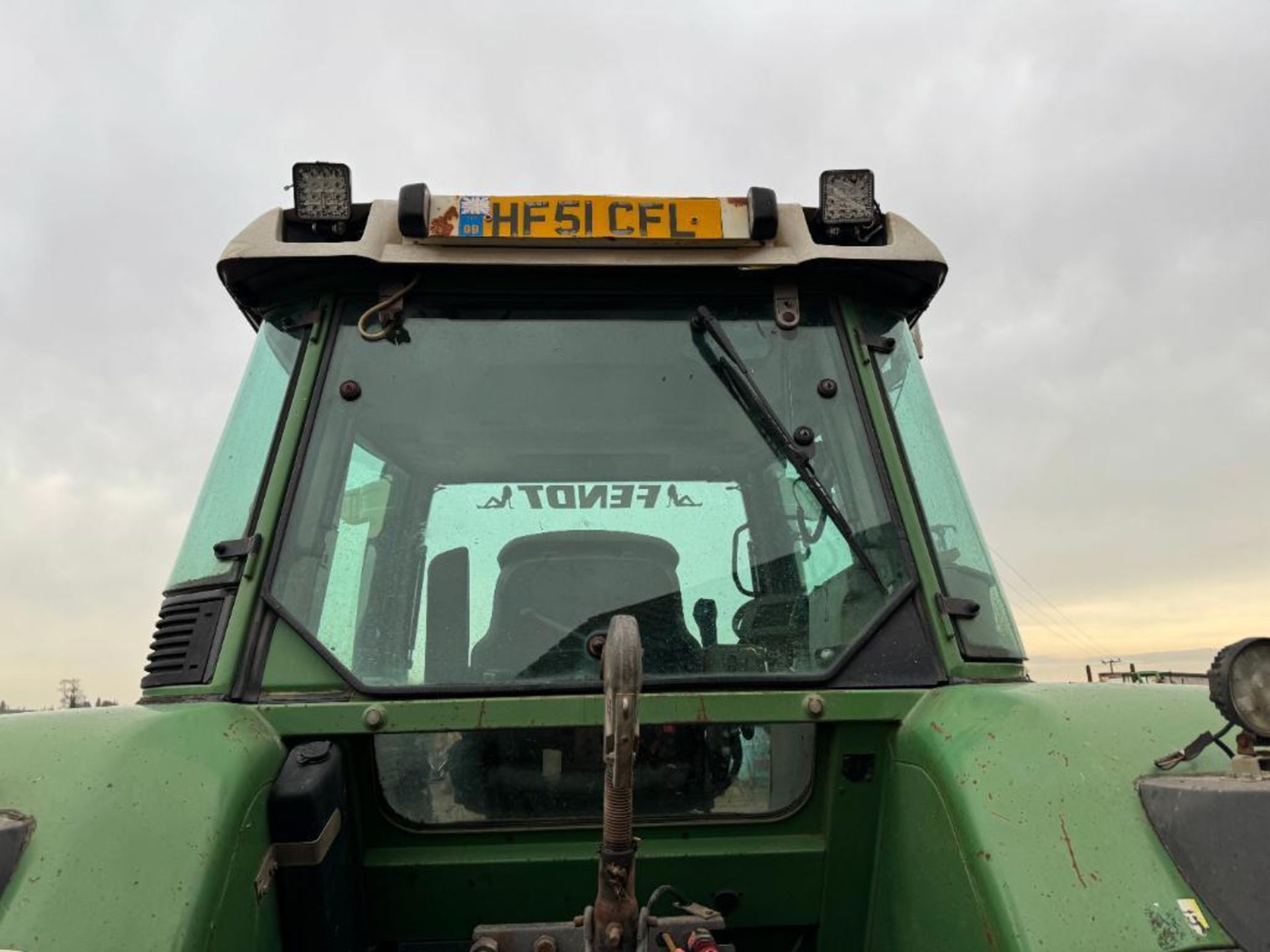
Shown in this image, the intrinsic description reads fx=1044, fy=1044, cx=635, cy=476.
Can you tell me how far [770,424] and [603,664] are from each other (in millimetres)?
971

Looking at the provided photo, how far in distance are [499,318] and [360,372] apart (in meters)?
0.35

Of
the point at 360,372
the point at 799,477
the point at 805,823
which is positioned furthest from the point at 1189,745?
the point at 360,372

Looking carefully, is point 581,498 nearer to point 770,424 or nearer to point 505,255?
point 770,424

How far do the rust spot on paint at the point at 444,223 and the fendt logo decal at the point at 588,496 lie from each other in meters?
0.60

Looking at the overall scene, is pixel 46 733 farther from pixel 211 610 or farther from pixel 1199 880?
pixel 1199 880

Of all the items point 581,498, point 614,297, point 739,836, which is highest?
point 614,297

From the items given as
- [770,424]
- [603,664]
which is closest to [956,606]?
[770,424]

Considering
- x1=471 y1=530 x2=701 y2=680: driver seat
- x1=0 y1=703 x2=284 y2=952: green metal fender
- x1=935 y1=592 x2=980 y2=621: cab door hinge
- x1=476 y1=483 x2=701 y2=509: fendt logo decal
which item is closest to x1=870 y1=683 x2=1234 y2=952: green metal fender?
x1=935 y1=592 x2=980 y2=621: cab door hinge

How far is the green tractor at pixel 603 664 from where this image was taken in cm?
158

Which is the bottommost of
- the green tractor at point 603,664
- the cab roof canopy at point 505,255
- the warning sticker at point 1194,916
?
the warning sticker at point 1194,916

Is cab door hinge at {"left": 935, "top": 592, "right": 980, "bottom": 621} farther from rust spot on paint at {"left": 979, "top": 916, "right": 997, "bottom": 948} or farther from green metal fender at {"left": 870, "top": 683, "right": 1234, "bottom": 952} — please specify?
rust spot on paint at {"left": 979, "top": 916, "right": 997, "bottom": 948}

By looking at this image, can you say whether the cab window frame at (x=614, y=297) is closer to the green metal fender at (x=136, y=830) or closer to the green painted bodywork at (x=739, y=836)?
the green painted bodywork at (x=739, y=836)

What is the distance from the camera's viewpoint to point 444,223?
2.40 m

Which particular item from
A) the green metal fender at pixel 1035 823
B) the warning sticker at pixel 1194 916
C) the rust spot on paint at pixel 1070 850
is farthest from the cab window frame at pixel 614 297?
the warning sticker at pixel 1194 916
